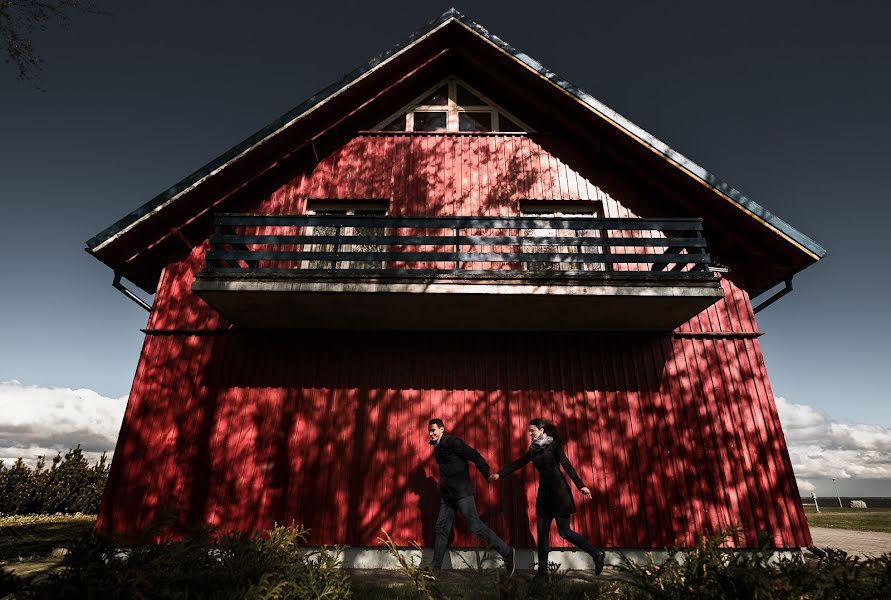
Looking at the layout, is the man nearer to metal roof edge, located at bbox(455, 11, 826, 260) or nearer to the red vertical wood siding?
the red vertical wood siding

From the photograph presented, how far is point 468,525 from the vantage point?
6.24 m

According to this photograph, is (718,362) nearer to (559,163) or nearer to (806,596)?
(559,163)

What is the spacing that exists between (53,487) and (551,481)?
21281 mm

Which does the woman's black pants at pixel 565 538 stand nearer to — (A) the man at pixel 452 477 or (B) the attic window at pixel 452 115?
(A) the man at pixel 452 477

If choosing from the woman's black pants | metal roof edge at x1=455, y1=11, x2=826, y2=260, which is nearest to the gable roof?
metal roof edge at x1=455, y1=11, x2=826, y2=260

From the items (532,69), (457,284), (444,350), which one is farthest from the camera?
(532,69)

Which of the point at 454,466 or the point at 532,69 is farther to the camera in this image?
the point at 532,69

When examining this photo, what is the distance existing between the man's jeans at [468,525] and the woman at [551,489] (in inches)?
21.5

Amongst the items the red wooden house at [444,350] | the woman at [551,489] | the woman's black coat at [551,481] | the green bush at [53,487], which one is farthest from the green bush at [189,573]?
the green bush at [53,487]

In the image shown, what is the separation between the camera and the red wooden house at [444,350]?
7.86 metres

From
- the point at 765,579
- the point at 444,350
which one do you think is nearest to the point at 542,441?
the point at 444,350

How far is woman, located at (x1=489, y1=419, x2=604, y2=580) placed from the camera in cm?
593

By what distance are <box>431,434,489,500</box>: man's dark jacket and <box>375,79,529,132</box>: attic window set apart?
25.5 feet

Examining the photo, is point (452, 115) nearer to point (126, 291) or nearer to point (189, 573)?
point (126, 291)
